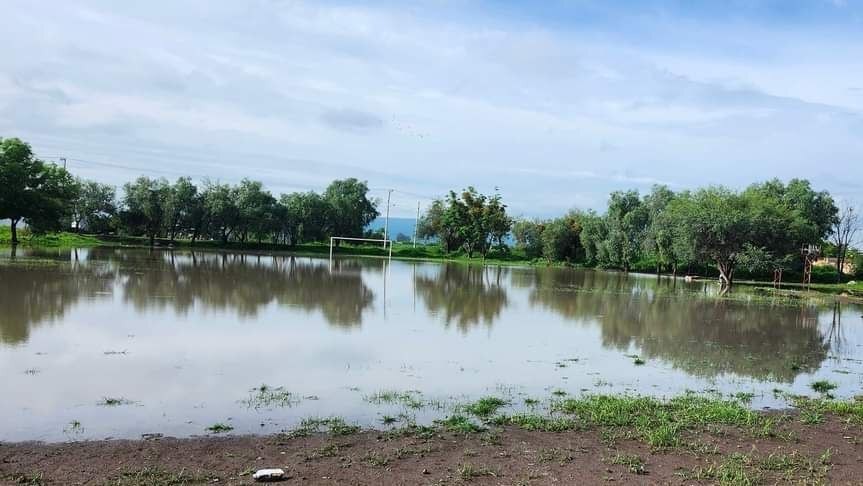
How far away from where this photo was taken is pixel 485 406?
9617 millimetres

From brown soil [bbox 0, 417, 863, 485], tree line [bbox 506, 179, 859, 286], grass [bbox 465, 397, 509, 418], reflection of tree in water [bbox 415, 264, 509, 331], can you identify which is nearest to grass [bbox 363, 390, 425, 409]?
grass [bbox 465, 397, 509, 418]

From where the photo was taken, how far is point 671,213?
5812 centimetres

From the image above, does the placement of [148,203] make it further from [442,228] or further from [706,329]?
[706,329]

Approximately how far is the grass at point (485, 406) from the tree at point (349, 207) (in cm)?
7583

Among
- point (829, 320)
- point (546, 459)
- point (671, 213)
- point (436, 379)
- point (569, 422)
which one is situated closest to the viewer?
point (546, 459)

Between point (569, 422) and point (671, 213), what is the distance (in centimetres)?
5301

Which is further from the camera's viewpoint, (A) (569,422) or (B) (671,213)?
(B) (671,213)

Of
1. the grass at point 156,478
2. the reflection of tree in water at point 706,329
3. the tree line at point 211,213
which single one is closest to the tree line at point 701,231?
the reflection of tree in water at point 706,329

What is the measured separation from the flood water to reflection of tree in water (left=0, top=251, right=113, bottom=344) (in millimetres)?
117

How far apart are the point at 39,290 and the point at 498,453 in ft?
66.3

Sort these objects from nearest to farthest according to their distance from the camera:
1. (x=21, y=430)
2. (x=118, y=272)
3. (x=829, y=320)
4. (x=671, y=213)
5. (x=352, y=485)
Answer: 1. (x=352, y=485)
2. (x=21, y=430)
3. (x=829, y=320)
4. (x=118, y=272)
5. (x=671, y=213)

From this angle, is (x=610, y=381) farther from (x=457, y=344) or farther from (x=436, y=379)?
(x=457, y=344)

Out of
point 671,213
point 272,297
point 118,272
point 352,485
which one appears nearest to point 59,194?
point 118,272

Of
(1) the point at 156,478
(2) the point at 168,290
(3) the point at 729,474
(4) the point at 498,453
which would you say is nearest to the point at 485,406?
(4) the point at 498,453
